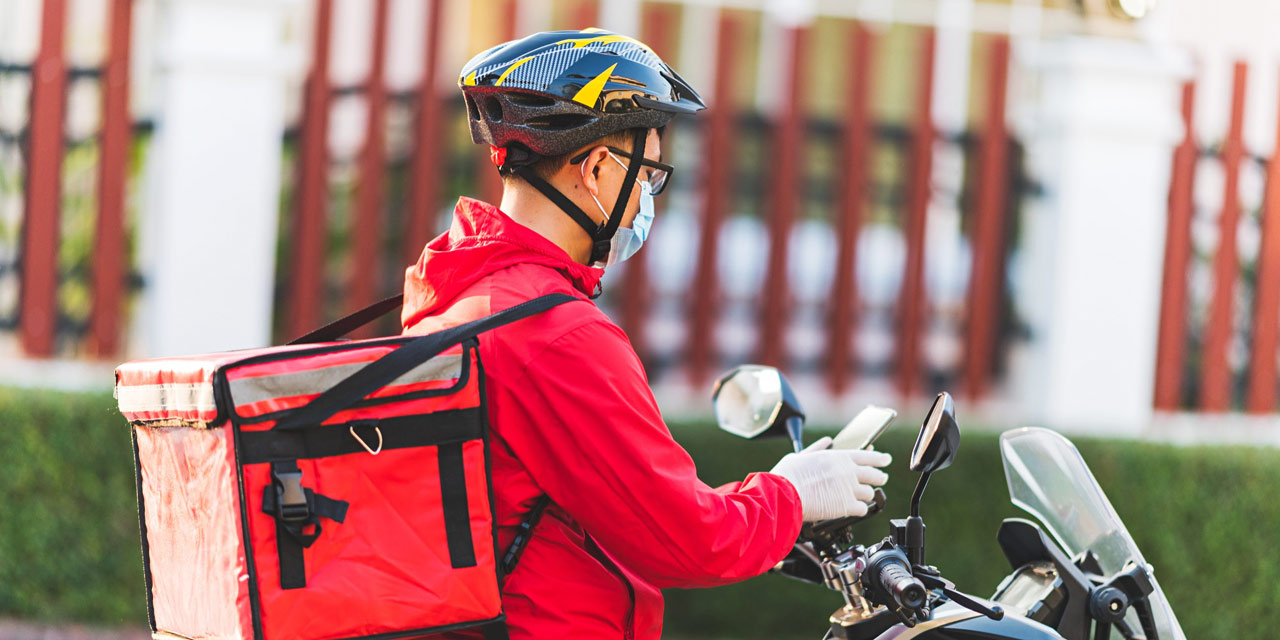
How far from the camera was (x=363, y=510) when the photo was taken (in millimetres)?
1914

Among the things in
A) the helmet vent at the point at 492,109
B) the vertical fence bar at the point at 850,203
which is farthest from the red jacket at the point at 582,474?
the vertical fence bar at the point at 850,203

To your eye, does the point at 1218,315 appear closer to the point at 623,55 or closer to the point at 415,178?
the point at 415,178

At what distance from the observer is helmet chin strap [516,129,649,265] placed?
89.7 inches

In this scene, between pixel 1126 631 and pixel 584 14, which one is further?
pixel 584 14

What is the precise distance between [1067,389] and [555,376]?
577 cm

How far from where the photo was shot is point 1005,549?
2.53 m

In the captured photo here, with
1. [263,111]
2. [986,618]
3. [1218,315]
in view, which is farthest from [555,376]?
[1218,315]

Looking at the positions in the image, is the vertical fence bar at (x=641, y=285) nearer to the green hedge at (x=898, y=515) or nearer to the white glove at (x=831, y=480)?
the green hedge at (x=898, y=515)

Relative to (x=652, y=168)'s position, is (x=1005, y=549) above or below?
below

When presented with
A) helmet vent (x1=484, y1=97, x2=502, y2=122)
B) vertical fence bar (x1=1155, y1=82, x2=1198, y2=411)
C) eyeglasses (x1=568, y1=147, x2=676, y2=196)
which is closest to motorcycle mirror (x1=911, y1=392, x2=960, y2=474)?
eyeglasses (x1=568, y1=147, x2=676, y2=196)

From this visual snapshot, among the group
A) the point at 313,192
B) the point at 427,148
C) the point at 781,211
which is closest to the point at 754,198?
the point at 781,211

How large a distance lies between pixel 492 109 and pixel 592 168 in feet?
0.68

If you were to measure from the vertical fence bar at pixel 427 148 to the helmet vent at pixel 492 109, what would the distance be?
4601 millimetres

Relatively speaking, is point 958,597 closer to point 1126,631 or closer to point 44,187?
point 1126,631
